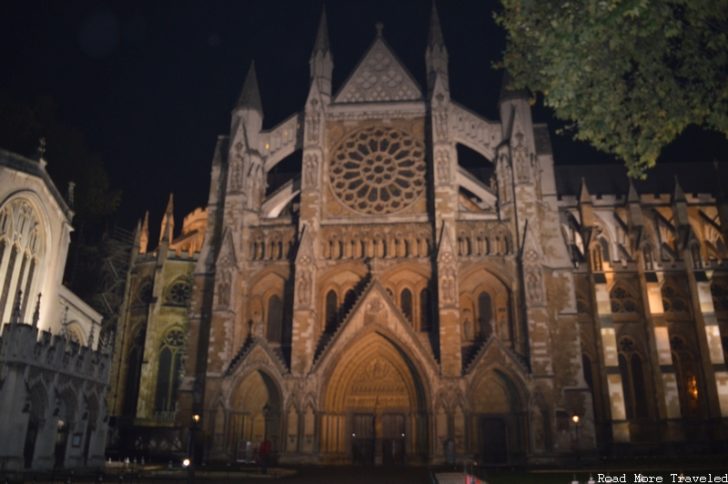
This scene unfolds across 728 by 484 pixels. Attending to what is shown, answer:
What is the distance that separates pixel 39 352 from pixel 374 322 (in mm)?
14260

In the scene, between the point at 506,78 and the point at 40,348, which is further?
the point at 506,78

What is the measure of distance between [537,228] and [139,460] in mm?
21643

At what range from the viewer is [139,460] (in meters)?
27.1

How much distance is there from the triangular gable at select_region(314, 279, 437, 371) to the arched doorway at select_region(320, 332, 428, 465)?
1.86ft

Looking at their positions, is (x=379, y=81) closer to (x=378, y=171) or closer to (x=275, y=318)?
(x=378, y=171)

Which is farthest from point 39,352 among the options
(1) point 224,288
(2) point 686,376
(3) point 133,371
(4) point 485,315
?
(2) point 686,376

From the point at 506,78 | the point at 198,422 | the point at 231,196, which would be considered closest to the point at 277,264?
the point at 231,196

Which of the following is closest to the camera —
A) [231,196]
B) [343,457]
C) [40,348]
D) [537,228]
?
[40,348]

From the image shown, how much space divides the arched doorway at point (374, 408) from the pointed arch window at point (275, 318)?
13.4 feet

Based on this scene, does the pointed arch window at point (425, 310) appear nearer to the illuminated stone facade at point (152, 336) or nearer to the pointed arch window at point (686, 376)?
the illuminated stone facade at point (152, 336)

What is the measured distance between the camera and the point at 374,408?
27.7m

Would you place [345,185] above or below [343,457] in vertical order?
above

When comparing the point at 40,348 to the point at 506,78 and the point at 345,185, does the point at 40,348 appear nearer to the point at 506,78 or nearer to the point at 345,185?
the point at 345,185

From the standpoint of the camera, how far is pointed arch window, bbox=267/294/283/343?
29.8 m
